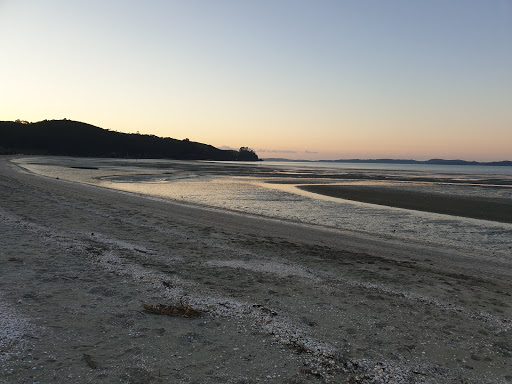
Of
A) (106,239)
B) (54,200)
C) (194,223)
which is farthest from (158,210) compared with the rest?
(106,239)

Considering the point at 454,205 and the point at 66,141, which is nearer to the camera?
the point at 454,205

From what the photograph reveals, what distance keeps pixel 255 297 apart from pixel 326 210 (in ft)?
45.5

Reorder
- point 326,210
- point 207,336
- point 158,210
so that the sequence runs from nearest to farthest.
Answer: point 207,336
point 158,210
point 326,210

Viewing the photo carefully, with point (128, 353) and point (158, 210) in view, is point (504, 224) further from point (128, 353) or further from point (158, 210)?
point (128, 353)

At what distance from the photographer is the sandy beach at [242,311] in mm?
3777

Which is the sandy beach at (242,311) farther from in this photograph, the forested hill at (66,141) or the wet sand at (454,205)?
the forested hill at (66,141)

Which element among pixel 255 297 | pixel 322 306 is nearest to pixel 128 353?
pixel 255 297

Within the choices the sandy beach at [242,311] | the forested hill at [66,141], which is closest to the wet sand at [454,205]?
the sandy beach at [242,311]

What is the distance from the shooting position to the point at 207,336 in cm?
446

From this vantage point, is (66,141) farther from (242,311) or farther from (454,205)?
(242,311)

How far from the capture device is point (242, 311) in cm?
528

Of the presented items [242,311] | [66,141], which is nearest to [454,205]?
[242,311]

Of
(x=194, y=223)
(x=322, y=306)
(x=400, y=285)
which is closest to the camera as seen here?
(x=322, y=306)

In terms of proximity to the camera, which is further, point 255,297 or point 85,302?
point 255,297
